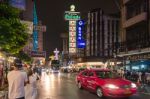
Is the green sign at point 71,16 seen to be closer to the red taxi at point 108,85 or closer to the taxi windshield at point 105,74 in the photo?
the red taxi at point 108,85

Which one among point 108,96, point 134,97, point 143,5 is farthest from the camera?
point 143,5

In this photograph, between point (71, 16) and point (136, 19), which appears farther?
point (71, 16)

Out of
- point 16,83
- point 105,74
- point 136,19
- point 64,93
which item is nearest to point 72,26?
point 136,19

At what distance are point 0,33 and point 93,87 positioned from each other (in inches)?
239

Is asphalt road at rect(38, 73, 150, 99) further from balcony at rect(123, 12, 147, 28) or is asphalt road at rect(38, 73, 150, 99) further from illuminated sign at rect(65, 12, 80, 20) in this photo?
illuminated sign at rect(65, 12, 80, 20)

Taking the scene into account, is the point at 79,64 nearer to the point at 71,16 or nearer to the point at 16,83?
the point at 71,16

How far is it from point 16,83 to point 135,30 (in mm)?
47198

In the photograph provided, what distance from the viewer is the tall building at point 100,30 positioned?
142m

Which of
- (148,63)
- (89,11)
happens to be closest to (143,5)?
(148,63)

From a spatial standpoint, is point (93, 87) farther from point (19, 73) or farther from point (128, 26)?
point (128, 26)

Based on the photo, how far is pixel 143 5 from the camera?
51.5 metres

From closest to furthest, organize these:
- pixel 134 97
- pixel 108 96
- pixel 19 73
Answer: pixel 19 73, pixel 108 96, pixel 134 97

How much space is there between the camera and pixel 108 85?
712 inches

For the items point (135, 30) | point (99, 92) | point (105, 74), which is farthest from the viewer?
point (135, 30)
